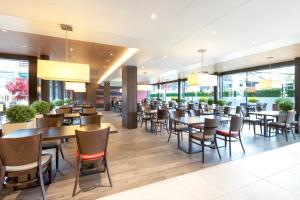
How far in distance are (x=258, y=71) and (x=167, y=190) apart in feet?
27.2

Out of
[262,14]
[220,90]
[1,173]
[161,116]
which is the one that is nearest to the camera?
[1,173]

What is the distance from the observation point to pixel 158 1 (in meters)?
2.41

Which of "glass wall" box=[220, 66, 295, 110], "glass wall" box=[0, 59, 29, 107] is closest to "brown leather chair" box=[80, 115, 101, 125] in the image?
"glass wall" box=[0, 59, 29, 107]

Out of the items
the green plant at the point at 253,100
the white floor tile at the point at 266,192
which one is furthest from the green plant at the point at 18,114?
the green plant at the point at 253,100

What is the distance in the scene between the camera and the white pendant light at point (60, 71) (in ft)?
9.25

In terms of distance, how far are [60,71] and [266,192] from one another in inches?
151

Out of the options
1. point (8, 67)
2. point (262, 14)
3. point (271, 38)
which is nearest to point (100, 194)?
point (262, 14)

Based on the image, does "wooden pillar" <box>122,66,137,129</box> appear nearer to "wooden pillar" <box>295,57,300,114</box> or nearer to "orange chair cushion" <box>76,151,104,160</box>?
"orange chair cushion" <box>76,151,104,160</box>

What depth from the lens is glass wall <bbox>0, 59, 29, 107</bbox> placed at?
19.2 feet

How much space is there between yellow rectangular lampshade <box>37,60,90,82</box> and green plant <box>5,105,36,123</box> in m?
1.59

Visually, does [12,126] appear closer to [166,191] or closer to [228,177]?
[166,191]

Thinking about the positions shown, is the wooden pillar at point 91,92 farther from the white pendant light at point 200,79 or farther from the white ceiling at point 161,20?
the white pendant light at point 200,79

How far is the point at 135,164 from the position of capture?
10.7ft

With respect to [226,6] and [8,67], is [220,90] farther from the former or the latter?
[8,67]
